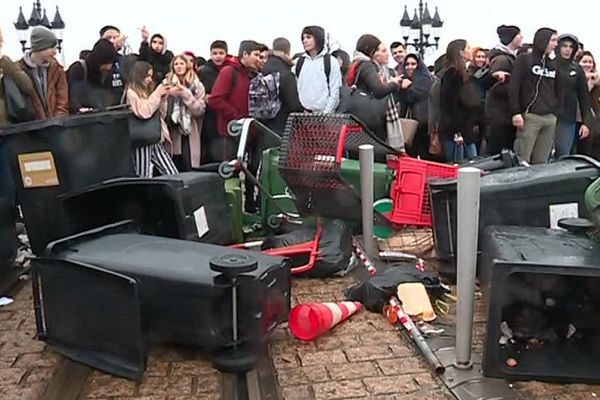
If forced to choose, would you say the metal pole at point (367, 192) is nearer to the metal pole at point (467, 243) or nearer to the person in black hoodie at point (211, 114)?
the metal pole at point (467, 243)

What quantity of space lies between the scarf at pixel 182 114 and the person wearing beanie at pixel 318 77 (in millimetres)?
1143

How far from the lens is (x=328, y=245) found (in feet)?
17.7

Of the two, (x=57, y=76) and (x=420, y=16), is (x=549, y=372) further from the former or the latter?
(x=420, y=16)

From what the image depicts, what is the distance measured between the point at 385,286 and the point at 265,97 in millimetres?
3106

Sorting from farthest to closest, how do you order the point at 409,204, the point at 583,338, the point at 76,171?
the point at 409,204 → the point at 76,171 → the point at 583,338

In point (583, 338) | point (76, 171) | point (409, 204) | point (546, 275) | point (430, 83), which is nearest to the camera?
point (546, 275)

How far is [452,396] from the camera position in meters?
3.48

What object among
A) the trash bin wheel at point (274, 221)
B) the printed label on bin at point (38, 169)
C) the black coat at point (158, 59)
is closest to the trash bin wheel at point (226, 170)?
the trash bin wheel at point (274, 221)

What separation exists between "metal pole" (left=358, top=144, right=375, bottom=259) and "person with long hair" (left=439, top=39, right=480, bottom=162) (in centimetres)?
259

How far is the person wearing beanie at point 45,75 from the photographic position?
656cm

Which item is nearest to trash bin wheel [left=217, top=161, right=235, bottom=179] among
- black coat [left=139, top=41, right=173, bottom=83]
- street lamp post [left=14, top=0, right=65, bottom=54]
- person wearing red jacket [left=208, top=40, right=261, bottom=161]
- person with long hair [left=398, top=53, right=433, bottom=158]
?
person wearing red jacket [left=208, top=40, right=261, bottom=161]

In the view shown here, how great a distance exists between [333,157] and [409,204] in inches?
35.4

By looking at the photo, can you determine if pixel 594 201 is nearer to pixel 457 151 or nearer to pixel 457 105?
pixel 457 105

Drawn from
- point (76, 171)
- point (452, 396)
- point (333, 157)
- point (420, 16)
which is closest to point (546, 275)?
point (452, 396)
